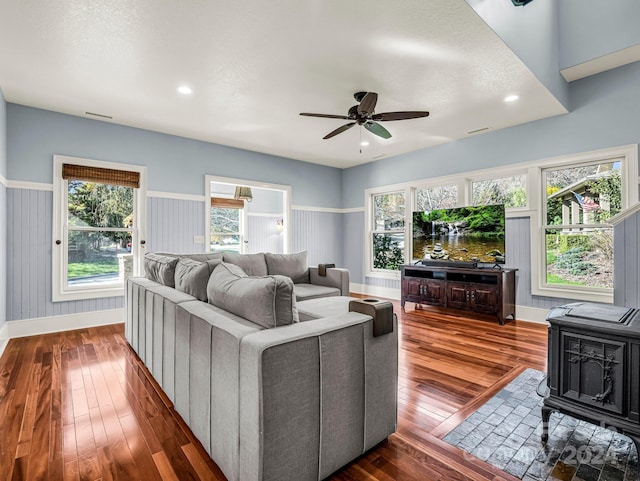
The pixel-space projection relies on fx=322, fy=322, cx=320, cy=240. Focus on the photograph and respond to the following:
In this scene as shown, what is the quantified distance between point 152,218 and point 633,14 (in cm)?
614

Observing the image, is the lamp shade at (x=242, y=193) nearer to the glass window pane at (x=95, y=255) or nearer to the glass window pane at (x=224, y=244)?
the glass window pane at (x=224, y=244)

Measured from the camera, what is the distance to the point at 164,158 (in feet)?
15.9

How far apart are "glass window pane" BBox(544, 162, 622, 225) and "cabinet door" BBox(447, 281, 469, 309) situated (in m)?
1.41

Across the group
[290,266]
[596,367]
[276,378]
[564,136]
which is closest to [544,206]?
[564,136]

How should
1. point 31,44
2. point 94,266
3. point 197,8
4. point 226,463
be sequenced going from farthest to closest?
point 94,266 → point 31,44 → point 197,8 → point 226,463

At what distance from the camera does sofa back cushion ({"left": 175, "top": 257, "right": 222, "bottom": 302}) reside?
7.27 feet

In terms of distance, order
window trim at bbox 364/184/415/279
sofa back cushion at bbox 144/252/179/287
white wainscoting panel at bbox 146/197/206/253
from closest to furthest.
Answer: sofa back cushion at bbox 144/252/179/287 → white wainscoting panel at bbox 146/197/206/253 → window trim at bbox 364/184/415/279

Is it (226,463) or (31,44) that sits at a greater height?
(31,44)

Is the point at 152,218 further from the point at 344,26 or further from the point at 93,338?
the point at 344,26

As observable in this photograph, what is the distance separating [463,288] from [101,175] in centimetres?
521

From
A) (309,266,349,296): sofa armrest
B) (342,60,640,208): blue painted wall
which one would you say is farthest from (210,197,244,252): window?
(342,60,640,208): blue painted wall

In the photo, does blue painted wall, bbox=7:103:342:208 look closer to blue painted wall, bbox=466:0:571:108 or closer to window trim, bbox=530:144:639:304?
window trim, bbox=530:144:639:304

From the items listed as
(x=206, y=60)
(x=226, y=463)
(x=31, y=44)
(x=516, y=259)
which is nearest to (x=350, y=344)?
(x=226, y=463)

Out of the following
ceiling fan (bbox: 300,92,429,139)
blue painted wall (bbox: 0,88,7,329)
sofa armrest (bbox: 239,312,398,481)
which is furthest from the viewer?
blue painted wall (bbox: 0,88,7,329)
